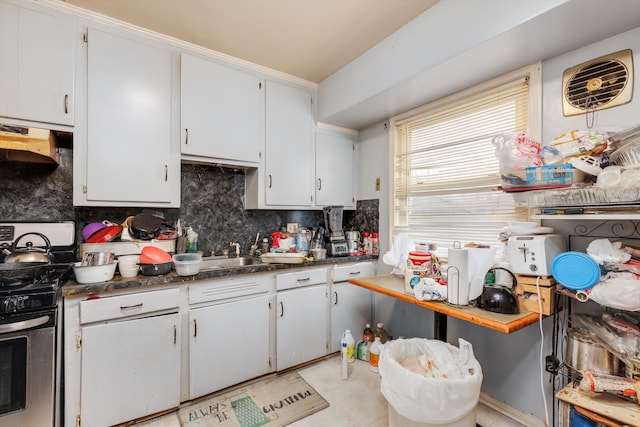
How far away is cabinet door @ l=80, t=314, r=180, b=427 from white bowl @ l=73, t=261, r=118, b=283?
26cm

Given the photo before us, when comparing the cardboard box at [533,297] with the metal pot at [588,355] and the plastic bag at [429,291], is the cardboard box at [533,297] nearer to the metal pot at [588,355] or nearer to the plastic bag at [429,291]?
the metal pot at [588,355]

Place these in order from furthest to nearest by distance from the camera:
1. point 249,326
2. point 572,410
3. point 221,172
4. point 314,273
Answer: point 221,172 < point 314,273 < point 249,326 < point 572,410

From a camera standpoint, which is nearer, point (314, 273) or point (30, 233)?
point (30, 233)

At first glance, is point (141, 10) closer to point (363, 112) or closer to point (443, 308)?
point (363, 112)

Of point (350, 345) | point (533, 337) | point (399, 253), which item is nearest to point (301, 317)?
point (350, 345)

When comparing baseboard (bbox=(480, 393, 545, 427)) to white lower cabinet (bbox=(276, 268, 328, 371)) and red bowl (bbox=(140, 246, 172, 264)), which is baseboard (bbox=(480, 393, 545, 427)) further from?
red bowl (bbox=(140, 246, 172, 264))

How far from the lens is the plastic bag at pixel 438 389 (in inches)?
51.6

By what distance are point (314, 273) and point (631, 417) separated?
1.82 metres

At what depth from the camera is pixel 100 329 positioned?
1615 mm

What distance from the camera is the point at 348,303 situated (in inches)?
103

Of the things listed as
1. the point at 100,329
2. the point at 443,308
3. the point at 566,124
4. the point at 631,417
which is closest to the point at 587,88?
the point at 566,124

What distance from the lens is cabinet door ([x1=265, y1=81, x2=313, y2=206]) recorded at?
251 centimetres

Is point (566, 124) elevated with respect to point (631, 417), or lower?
elevated

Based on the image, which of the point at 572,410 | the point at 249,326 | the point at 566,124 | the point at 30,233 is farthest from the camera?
the point at 249,326
